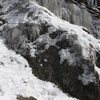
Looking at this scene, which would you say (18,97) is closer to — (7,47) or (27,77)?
(27,77)

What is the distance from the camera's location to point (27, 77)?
38.8ft

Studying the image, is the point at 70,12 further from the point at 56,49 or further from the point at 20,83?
the point at 20,83

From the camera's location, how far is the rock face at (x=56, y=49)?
11.9 metres

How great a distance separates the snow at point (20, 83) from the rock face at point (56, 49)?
399 millimetres

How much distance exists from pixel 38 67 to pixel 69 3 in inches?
364

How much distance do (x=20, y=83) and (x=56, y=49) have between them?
8.64 feet

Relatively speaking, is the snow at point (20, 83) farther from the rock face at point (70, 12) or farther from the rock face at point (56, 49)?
the rock face at point (70, 12)

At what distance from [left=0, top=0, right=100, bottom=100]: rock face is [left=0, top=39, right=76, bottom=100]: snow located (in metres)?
0.40

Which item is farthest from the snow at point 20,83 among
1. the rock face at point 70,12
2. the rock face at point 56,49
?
the rock face at point 70,12

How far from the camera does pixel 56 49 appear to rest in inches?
504

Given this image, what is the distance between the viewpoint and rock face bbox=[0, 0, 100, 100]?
39.0 feet

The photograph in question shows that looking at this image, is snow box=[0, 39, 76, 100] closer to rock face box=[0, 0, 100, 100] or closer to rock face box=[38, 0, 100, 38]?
rock face box=[0, 0, 100, 100]

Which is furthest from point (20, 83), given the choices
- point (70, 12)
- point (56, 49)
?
point (70, 12)

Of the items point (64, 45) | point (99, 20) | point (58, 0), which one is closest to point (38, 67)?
point (64, 45)
